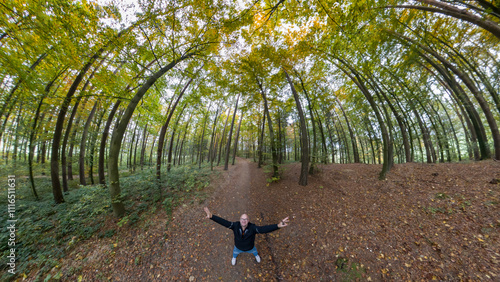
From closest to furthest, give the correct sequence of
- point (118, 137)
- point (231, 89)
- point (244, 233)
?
point (244, 233) < point (118, 137) < point (231, 89)

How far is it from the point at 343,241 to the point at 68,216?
10430 millimetres

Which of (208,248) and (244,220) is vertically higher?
(244,220)

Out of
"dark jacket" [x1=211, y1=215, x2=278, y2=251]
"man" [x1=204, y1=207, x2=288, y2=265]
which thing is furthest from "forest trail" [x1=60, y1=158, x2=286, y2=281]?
"dark jacket" [x1=211, y1=215, x2=278, y2=251]

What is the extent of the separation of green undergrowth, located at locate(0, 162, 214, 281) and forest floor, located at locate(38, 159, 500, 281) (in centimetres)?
42

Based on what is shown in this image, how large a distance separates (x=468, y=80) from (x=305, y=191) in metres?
9.15

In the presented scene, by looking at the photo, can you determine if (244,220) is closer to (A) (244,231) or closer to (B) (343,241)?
(A) (244,231)

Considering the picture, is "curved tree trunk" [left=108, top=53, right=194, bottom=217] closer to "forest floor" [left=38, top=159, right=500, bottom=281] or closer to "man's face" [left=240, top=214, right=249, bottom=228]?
"forest floor" [left=38, top=159, right=500, bottom=281]

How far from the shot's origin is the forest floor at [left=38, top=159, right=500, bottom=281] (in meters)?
3.28

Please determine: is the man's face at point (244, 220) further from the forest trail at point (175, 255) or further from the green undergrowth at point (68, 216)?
the green undergrowth at point (68, 216)

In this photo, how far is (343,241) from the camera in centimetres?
418

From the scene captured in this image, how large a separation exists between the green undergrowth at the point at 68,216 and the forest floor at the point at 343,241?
422mm

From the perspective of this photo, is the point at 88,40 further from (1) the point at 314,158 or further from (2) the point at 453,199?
(2) the point at 453,199

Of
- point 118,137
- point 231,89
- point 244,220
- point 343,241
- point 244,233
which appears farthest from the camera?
point 231,89

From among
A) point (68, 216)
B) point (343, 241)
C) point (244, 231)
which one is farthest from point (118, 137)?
point (343, 241)
